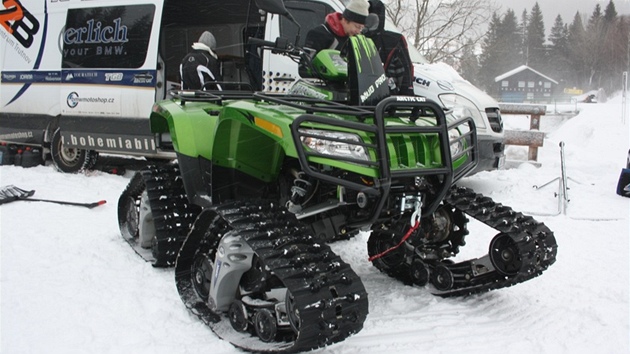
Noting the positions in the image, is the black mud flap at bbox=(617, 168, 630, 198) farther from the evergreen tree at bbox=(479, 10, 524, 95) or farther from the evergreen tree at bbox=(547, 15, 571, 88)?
the evergreen tree at bbox=(547, 15, 571, 88)

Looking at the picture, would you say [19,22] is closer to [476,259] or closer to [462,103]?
[462,103]

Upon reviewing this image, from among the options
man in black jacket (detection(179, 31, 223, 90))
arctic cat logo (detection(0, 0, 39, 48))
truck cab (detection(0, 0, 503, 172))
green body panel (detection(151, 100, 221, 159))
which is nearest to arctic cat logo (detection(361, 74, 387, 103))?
green body panel (detection(151, 100, 221, 159))

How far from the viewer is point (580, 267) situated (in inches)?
210

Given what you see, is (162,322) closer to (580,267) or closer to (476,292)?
(476,292)

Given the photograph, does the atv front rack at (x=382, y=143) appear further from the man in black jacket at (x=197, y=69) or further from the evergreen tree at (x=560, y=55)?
the evergreen tree at (x=560, y=55)

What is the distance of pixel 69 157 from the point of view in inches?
402

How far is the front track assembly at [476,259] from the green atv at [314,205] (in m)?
0.01

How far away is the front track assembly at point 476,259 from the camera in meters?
4.32

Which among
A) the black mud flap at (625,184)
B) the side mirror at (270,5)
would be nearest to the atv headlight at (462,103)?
the black mud flap at (625,184)

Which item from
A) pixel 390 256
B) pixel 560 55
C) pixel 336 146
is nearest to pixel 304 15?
pixel 390 256

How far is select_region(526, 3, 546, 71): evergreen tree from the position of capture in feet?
328

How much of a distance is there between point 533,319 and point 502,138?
172 inches

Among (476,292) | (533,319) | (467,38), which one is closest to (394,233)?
(476,292)

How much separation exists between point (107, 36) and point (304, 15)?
334 centimetres
